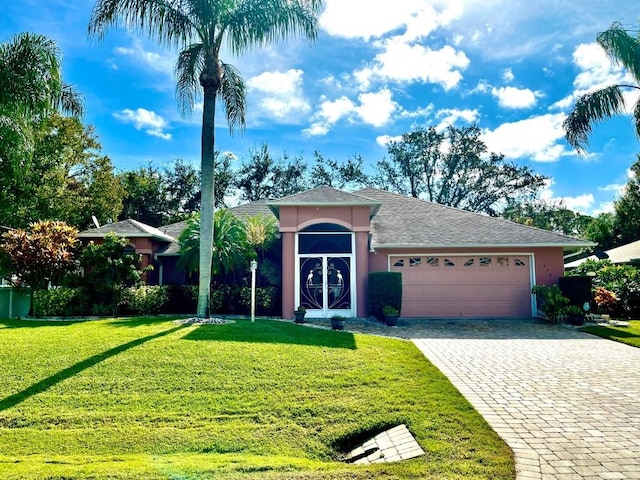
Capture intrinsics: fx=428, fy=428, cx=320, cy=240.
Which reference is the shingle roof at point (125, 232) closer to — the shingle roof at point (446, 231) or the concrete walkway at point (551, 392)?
the shingle roof at point (446, 231)

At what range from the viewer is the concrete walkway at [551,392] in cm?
468

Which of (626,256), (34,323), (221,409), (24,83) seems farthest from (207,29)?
(626,256)

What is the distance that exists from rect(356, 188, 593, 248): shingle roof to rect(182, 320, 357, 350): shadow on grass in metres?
5.45

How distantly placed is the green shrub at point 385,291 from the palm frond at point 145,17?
9.99m

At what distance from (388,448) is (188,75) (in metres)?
12.6

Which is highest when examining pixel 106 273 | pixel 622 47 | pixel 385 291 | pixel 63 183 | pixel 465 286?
pixel 622 47

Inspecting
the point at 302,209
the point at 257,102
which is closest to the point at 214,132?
the point at 257,102

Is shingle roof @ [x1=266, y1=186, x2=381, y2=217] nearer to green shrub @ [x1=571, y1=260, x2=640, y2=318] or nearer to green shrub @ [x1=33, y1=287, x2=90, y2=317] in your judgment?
green shrub @ [x1=33, y1=287, x2=90, y2=317]

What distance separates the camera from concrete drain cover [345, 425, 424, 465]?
200 inches

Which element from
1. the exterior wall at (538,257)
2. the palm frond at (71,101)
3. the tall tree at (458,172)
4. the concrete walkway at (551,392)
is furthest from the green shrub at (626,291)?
the palm frond at (71,101)

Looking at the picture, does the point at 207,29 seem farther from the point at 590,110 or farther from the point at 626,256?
the point at 626,256

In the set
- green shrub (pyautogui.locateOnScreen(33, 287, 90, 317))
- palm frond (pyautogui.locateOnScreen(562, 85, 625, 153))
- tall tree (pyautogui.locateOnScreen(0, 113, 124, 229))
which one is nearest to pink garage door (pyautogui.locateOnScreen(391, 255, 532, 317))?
palm frond (pyautogui.locateOnScreen(562, 85, 625, 153))

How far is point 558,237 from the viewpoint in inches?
655

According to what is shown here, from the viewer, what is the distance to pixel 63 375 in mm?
8031
